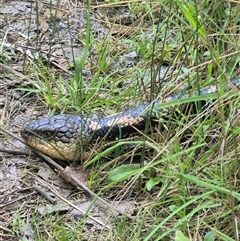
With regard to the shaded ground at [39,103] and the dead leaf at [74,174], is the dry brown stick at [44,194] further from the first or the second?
the dead leaf at [74,174]

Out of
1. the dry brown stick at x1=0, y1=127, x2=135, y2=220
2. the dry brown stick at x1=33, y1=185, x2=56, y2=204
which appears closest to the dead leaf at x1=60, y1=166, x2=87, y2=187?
the dry brown stick at x1=0, y1=127, x2=135, y2=220

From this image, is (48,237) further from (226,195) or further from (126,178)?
(226,195)

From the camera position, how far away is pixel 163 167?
240cm

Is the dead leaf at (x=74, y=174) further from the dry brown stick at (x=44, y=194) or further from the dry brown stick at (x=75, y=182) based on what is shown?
the dry brown stick at (x=44, y=194)

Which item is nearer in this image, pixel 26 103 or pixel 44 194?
pixel 44 194

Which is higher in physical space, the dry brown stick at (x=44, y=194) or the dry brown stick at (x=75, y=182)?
the dry brown stick at (x=75, y=182)

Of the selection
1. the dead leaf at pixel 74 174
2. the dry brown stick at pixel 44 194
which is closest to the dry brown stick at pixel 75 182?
the dead leaf at pixel 74 174

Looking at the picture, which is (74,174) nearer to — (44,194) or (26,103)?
(44,194)

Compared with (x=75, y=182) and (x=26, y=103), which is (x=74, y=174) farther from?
(x=26, y=103)

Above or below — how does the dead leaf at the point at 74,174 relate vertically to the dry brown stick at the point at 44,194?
above

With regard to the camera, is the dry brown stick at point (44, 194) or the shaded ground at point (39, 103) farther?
the dry brown stick at point (44, 194)

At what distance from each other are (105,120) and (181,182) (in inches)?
21.9

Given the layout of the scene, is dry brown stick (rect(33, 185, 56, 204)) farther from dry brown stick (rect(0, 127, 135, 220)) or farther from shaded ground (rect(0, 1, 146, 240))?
dry brown stick (rect(0, 127, 135, 220))

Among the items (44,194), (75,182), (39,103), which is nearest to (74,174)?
(75,182)
